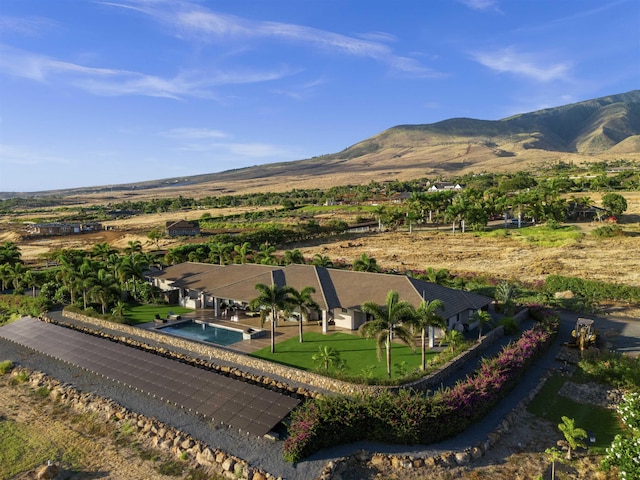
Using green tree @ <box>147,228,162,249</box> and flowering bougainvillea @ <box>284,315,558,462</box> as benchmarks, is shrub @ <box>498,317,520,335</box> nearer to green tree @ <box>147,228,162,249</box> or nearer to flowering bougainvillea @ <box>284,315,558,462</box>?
flowering bougainvillea @ <box>284,315,558,462</box>

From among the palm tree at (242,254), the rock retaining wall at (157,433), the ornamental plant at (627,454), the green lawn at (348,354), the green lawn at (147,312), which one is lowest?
the rock retaining wall at (157,433)

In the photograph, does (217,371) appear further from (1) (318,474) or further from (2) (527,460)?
(2) (527,460)

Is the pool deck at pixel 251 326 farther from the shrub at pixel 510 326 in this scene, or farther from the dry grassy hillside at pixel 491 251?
the dry grassy hillside at pixel 491 251

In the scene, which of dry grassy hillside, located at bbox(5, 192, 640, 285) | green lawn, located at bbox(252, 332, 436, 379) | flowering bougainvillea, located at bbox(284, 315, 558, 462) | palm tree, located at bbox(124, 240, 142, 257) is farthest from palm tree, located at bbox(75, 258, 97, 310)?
dry grassy hillside, located at bbox(5, 192, 640, 285)

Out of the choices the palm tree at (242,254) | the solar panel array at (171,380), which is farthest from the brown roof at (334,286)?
the palm tree at (242,254)

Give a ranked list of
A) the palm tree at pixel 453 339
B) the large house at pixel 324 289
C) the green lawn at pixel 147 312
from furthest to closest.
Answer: the green lawn at pixel 147 312, the large house at pixel 324 289, the palm tree at pixel 453 339

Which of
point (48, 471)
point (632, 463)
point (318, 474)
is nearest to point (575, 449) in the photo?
point (632, 463)
